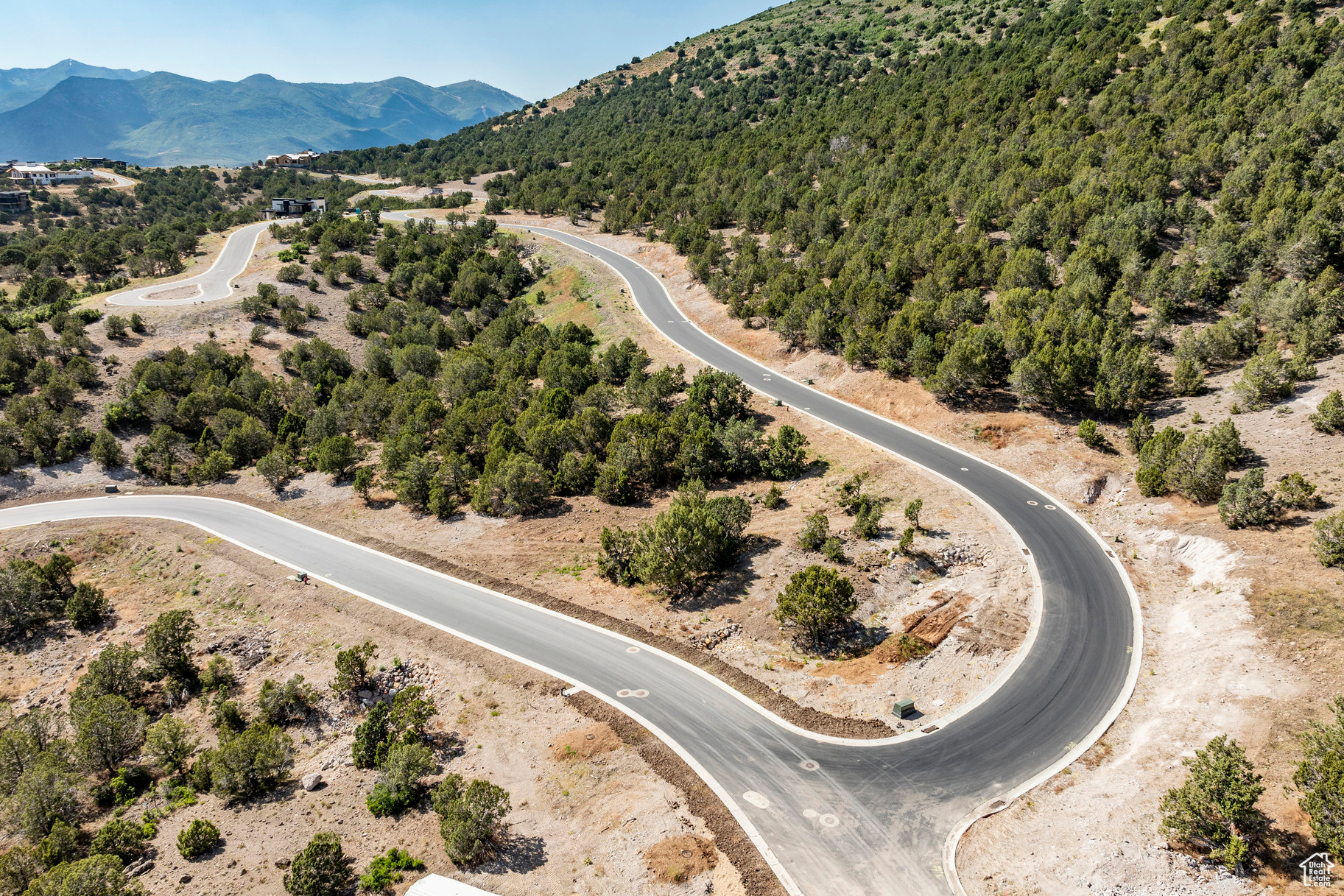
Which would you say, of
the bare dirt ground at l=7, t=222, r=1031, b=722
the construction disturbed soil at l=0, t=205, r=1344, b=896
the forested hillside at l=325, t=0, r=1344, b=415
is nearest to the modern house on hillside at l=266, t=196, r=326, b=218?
the forested hillside at l=325, t=0, r=1344, b=415

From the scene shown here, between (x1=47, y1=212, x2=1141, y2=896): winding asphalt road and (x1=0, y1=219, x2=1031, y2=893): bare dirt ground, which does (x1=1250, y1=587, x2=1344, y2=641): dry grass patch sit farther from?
(x1=0, y1=219, x2=1031, y2=893): bare dirt ground

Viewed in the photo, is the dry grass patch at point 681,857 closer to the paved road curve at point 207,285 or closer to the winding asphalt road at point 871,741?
the winding asphalt road at point 871,741

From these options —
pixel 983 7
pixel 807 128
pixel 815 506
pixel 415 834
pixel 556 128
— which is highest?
pixel 983 7

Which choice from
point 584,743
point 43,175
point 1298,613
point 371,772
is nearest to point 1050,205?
point 1298,613

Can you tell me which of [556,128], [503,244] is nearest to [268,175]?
[556,128]

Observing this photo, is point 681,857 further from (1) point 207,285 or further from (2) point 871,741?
(1) point 207,285

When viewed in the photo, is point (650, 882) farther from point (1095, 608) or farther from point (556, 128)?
point (556, 128)
